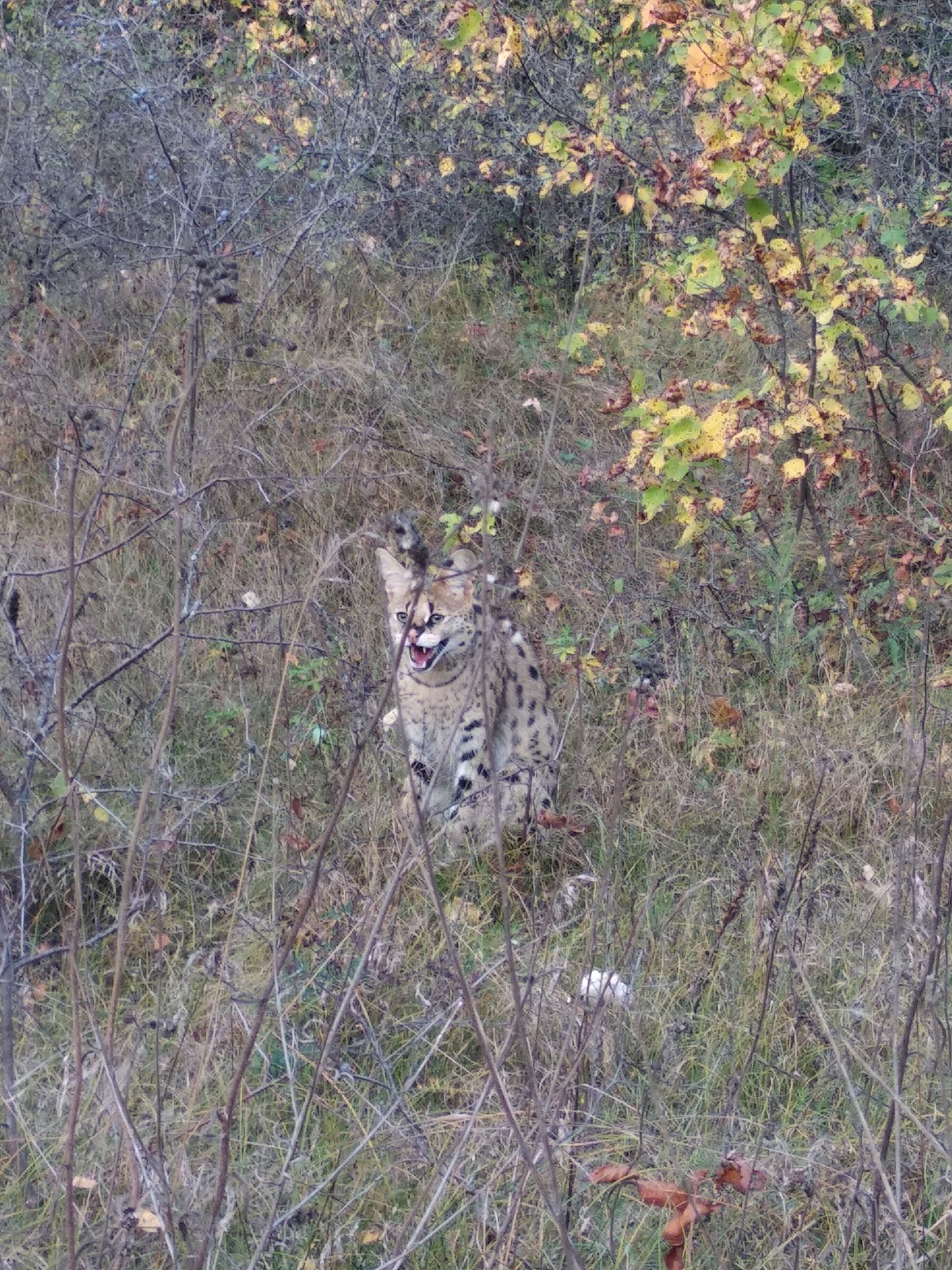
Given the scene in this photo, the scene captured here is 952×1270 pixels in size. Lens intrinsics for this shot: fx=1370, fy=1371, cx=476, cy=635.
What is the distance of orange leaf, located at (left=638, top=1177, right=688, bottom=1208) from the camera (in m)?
2.18

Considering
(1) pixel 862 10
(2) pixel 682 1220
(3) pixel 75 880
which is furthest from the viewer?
(1) pixel 862 10

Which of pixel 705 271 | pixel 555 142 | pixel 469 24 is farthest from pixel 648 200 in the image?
pixel 469 24

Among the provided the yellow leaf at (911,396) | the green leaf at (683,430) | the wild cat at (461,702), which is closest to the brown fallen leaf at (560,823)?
the wild cat at (461,702)

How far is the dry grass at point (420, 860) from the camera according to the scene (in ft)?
8.25

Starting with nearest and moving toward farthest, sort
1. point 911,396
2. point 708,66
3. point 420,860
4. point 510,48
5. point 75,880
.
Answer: point 75,880, point 420,860, point 708,66, point 510,48, point 911,396

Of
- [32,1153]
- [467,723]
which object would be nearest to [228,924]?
[32,1153]

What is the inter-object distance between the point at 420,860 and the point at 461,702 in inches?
41.3

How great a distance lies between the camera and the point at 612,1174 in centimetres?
233

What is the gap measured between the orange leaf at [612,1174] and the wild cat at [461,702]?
6.17 feet

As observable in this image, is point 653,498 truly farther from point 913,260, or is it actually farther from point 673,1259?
point 673,1259

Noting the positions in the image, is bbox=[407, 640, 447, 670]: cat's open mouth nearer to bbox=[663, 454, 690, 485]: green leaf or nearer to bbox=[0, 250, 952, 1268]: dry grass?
bbox=[0, 250, 952, 1268]: dry grass

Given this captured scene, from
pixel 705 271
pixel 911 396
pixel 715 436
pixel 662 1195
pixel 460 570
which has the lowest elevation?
pixel 662 1195

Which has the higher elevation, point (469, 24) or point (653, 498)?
point (469, 24)

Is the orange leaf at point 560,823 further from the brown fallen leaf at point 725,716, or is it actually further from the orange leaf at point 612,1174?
the orange leaf at point 612,1174
